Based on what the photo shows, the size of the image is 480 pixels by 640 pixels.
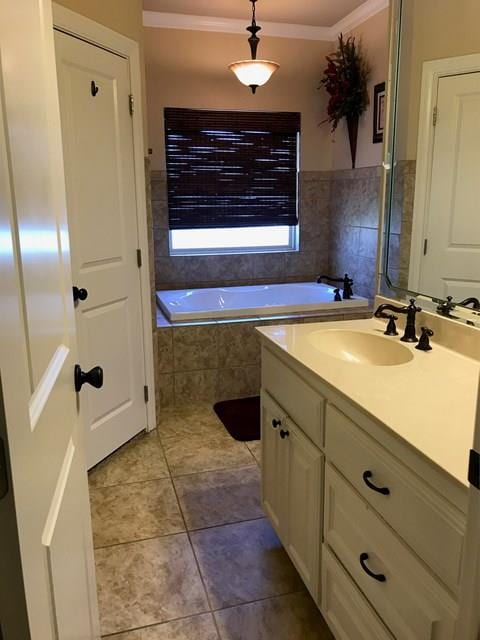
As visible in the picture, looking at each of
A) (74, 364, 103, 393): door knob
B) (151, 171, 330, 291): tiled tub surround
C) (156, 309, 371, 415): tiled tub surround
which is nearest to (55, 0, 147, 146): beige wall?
(156, 309, 371, 415): tiled tub surround

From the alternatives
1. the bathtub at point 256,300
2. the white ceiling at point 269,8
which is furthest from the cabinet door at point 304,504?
the white ceiling at point 269,8

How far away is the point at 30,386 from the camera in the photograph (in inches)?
32.2

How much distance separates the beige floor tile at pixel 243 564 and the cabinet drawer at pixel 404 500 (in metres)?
0.74

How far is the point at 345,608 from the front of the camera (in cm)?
143

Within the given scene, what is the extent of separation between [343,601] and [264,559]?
25.6 inches

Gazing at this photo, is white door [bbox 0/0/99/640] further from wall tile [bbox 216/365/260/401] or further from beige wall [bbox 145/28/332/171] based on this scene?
beige wall [bbox 145/28/332/171]

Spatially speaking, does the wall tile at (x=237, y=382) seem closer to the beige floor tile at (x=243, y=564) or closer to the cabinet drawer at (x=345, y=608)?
the beige floor tile at (x=243, y=564)

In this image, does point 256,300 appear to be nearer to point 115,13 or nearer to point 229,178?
point 229,178

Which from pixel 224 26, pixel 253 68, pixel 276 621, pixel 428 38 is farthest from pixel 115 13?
pixel 276 621

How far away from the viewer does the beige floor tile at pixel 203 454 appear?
2.73 meters

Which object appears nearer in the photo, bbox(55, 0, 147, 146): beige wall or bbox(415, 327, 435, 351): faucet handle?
bbox(415, 327, 435, 351): faucet handle

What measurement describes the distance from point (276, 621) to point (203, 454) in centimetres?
118

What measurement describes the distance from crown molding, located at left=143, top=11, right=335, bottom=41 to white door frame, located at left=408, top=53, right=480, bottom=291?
8.93 feet

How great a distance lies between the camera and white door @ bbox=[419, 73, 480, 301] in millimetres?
1739
